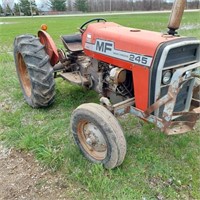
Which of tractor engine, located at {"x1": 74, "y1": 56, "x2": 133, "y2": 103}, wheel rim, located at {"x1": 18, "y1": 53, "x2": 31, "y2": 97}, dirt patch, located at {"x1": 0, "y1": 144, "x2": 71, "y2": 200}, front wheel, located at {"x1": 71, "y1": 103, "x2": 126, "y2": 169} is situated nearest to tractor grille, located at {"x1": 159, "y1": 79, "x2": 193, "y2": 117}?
tractor engine, located at {"x1": 74, "y1": 56, "x2": 133, "y2": 103}

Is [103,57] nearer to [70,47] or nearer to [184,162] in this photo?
[70,47]

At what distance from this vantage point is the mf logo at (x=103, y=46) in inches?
123

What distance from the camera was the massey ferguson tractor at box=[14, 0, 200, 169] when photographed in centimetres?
262

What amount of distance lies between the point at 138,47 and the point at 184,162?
4.45 ft

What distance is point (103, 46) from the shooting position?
323 cm

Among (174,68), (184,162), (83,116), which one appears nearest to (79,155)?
(83,116)

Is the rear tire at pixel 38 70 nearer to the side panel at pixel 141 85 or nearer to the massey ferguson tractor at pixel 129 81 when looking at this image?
the massey ferguson tractor at pixel 129 81

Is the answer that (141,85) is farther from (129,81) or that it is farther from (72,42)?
(72,42)

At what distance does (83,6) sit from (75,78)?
115 feet

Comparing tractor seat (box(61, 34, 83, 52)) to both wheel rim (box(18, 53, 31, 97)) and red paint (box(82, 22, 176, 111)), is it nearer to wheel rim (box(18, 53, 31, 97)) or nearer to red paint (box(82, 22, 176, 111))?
wheel rim (box(18, 53, 31, 97))

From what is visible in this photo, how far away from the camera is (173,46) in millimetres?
2555

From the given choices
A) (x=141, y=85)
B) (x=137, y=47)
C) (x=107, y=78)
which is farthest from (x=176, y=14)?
(x=107, y=78)

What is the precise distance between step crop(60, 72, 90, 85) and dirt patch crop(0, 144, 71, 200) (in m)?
1.21

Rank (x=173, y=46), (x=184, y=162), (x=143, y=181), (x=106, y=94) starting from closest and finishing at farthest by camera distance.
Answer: (x=173, y=46) < (x=143, y=181) < (x=184, y=162) < (x=106, y=94)
